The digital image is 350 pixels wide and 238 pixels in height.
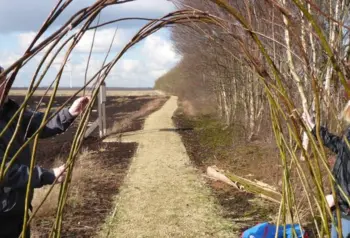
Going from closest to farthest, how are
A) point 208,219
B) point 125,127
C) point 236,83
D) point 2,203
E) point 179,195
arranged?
point 2,203 → point 208,219 → point 179,195 → point 236,83 → point 125,127

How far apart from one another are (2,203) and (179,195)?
13.6ft

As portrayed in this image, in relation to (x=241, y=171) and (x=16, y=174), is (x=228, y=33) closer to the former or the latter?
(x=16, y=174)

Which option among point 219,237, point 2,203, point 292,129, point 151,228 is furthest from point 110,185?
point 292,129

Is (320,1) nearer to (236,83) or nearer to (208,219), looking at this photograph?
(208,219)

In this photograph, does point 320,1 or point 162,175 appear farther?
point 162,175

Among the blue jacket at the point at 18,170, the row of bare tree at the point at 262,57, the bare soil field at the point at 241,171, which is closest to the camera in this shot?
the blue jacket at the point at 18,170

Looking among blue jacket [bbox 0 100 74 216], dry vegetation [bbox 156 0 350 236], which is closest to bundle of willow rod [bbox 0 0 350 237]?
dry vegetation [bbox 156 0 350 236]

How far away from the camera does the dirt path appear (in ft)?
15.7

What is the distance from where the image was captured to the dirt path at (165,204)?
15.7ft

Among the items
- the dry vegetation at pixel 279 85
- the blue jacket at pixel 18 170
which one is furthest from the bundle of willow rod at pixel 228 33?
the blue jacket at pixel 18 170

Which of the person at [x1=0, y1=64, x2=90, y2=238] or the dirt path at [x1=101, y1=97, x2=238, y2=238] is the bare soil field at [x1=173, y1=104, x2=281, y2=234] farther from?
the person at [x1=0, y1=64, x2=90, y2=238]

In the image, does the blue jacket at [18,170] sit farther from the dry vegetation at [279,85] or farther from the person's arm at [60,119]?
the dry vegetation at [279,85]

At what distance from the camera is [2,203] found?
7.61 feet

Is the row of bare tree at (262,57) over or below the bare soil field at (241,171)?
over
